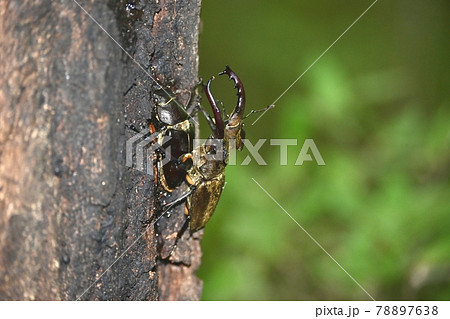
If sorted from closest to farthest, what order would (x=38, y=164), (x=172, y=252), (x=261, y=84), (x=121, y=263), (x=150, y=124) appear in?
1. (x=38, y=164)
2. (x=121, y=263)
3. (x=150, y=124)
4. (x=172, y=252)
5. (x=261, y=84)

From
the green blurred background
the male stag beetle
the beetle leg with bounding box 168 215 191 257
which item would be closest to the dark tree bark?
the male stag beetle

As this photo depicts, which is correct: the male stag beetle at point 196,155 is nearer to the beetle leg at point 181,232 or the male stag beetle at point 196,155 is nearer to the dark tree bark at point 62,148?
the beetle leg at point 181,232

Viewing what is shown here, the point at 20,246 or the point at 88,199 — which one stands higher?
the point at 88,199

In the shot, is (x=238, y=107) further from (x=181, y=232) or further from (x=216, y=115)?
(x=181, y=232)

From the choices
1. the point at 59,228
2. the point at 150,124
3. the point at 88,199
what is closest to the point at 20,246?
the point at 59,228

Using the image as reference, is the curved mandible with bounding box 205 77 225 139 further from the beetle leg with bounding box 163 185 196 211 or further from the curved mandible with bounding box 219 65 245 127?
the beetle leg with bounding box 163 185 196 211

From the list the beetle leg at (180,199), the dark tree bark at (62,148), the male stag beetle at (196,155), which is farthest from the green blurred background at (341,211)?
the dark tree bark at (62,148)
